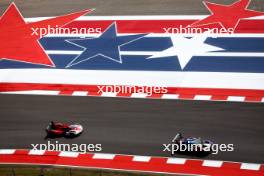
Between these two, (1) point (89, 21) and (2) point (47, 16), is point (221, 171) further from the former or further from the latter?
(2) point (47, 16)

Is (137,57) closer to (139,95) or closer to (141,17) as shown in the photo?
(139,95)

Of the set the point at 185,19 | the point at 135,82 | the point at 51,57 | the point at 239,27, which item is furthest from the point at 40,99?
the point at 239,27

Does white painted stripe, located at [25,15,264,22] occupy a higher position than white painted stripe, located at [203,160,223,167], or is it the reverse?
white painted stripe, located at [25,15,264,22]

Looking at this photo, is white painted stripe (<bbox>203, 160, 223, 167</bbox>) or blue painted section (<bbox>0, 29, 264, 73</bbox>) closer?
white painted stripe (<bbox>203, 160, 223, 167</bbox>)

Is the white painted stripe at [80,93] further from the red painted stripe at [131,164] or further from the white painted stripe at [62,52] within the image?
the red painted stripe at [131,164]

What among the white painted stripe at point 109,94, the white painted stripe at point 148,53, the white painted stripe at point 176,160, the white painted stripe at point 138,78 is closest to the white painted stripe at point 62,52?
the white painted stripe at point 148,53

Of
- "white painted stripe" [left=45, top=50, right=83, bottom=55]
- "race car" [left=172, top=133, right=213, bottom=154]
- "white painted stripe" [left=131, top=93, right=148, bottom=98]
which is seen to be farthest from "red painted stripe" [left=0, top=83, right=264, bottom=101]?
"race car" [left=172, top=133, right=213, bottom=154]

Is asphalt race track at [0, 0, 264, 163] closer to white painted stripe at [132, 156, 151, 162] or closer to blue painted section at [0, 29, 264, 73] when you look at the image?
white painted stripe at [132, 156, 151, 162]
